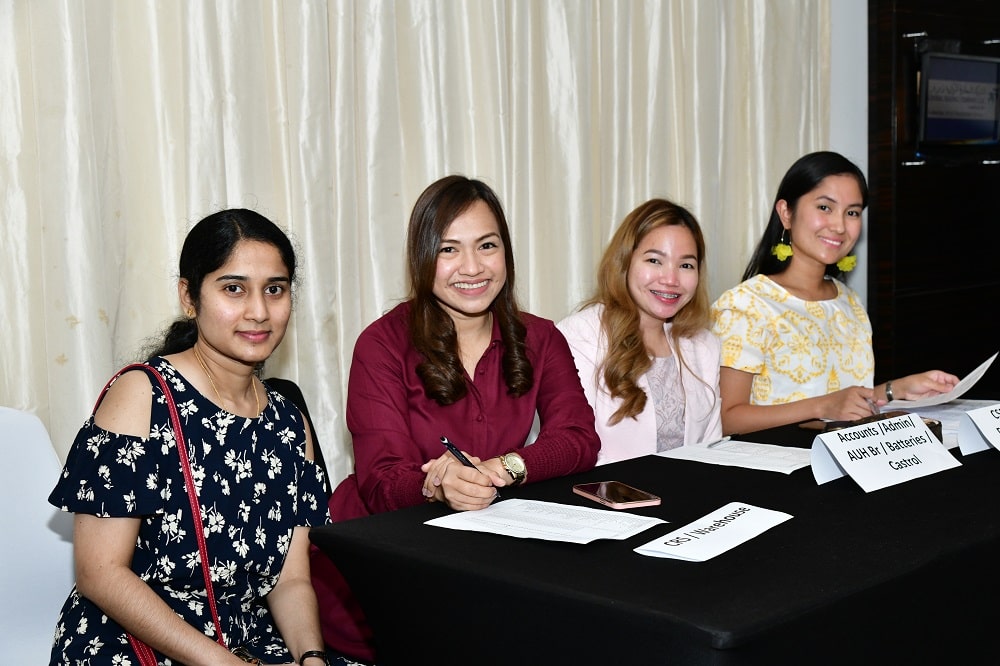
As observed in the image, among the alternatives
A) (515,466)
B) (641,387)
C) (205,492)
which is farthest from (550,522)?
(641,387)

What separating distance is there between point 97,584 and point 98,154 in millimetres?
1140

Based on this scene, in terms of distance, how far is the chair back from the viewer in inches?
78.7

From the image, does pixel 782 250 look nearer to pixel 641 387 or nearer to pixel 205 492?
pixel 641 387

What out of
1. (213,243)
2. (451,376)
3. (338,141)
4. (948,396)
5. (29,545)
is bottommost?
(29,545)

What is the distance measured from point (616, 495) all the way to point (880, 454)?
1.63 ft

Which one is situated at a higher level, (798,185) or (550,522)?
(798,185)

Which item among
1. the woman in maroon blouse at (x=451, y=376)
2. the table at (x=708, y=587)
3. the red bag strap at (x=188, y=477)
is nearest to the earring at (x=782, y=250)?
the woman in maroon blouse at (x=451, y=376)

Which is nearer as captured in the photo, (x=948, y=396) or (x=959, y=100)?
(x=948, y=396)

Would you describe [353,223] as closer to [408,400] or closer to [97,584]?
[408,400]

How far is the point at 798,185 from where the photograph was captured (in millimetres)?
3299

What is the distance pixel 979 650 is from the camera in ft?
5.44

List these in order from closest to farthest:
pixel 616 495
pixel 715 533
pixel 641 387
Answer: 1. pixel 715 533
2. pixel 616 495
3. pixel 641 387

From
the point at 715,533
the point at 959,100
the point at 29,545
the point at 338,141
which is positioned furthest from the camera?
the point at 959,100

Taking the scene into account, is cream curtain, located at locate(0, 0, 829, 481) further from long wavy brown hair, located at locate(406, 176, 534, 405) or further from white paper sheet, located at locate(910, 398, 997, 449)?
white paper sheet, located at locate(910, 398, 997, 449)
